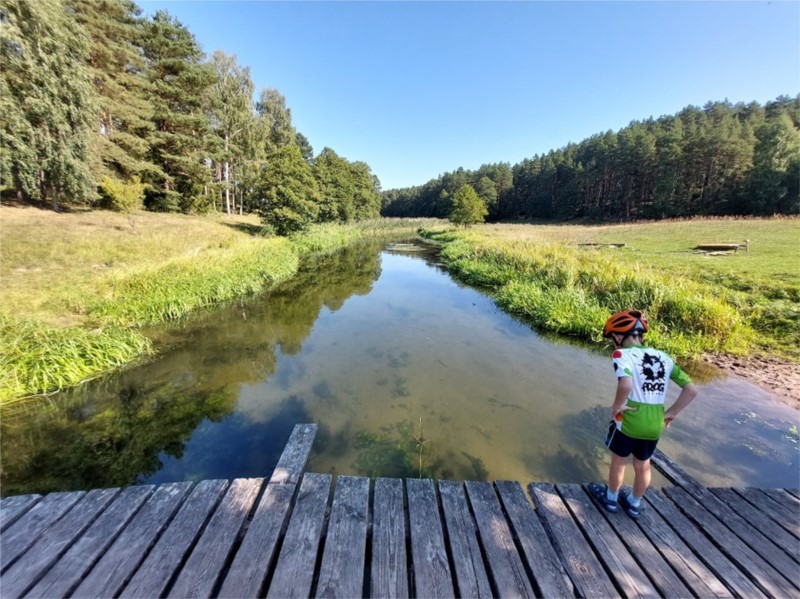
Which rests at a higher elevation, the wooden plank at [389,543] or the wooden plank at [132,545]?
the wooden plank at [132,545]

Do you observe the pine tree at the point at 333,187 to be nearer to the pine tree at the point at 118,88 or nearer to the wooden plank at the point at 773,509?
the pine tree at the point at 118,88

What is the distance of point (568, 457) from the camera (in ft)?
15.7

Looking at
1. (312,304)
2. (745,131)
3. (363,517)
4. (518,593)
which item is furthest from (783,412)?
(745,131)

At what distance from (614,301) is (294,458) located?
10.6 m

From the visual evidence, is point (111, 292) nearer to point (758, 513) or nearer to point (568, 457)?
point (568, 457)

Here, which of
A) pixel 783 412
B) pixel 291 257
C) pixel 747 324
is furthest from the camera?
pixel 291 257

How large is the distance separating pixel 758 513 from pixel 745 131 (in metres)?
66.5

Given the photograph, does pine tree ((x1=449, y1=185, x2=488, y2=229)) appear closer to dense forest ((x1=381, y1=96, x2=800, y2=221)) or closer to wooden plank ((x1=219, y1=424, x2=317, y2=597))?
dense forest ((x1=381, y1=96, x2=800, y2=221))

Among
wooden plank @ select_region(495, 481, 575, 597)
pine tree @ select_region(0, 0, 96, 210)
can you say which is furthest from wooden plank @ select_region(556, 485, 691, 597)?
pine tree @ select_region(0, 0, 96, 210)

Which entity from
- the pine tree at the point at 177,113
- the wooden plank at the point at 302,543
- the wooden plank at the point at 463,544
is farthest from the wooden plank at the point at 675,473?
the pine tree at the point at 177,113

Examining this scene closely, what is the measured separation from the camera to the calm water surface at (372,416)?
461 cm

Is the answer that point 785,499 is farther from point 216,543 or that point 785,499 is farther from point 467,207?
point 467,207

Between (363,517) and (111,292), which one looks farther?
(111,292)

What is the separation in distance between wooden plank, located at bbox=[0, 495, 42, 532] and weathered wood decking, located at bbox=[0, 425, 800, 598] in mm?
13
